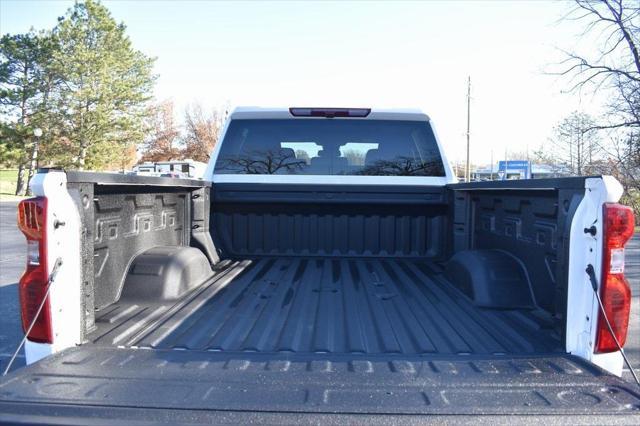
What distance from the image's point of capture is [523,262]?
3045 millimetres

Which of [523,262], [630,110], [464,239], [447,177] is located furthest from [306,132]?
[630,110]

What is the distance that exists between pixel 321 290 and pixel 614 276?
1.80m

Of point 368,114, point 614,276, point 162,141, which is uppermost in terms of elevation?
point 162,141

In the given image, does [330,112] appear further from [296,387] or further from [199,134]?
[199,134]

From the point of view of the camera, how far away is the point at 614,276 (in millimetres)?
2141

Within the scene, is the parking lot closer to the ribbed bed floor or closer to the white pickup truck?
the white pickup truck

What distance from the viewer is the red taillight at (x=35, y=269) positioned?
2.12 meters

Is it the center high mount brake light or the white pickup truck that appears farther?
the center high mount brake light

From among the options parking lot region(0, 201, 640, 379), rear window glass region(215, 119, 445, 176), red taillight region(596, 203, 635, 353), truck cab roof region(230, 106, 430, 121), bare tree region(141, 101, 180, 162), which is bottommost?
parking lot region(0, 201, 640, 379)

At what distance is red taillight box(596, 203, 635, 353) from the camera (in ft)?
6.86

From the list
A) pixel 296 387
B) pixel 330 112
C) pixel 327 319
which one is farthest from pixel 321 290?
pixel 330 112

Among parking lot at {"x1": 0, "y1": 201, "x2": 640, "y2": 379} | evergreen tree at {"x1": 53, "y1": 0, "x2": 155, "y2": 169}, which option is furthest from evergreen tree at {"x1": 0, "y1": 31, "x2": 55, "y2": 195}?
parking lot at {"x1": 0, "y1": 201, "x2": 640, "y2": 379}

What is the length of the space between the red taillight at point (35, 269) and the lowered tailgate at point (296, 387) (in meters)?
0.16

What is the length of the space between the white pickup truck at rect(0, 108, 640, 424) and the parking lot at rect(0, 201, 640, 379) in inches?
91.1
